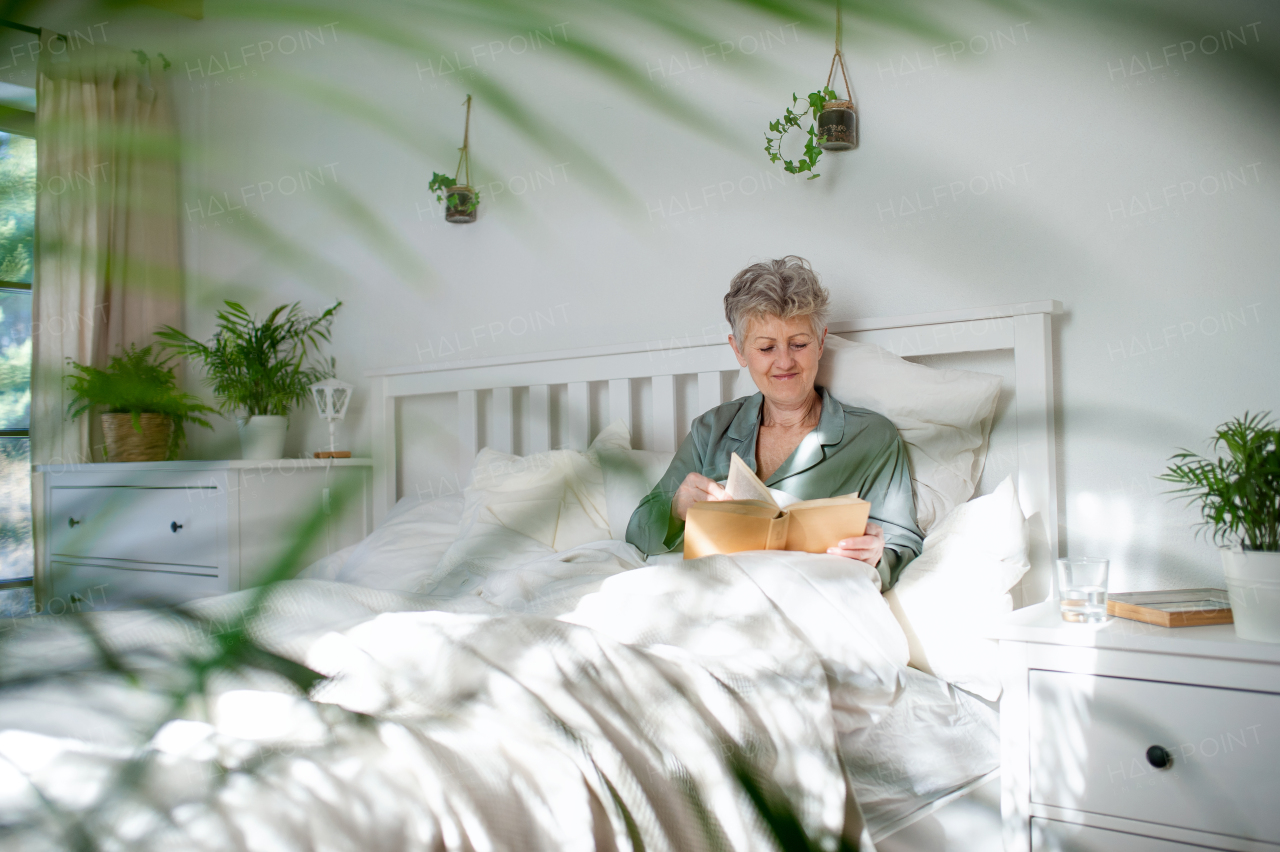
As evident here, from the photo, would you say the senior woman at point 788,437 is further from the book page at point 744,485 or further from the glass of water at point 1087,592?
the glass of water at point 1087,592

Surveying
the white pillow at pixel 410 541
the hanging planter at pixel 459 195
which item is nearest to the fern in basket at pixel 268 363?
the hanging planter at pixel 459 195

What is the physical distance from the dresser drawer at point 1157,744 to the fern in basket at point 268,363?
6.35ft

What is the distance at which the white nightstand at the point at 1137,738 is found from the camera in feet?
3.20

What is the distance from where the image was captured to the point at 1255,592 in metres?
1.01

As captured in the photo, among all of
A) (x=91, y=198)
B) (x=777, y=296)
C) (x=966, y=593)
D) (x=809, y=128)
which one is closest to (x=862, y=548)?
(x=966, y=593)

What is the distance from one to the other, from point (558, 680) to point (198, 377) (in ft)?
8.26

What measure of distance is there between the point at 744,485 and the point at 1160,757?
2.06 ft

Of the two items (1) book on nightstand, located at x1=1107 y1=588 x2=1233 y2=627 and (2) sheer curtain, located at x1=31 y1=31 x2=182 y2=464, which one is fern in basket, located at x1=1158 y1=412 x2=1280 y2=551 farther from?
(2) sheer curtain, located at x1=31 y1=31 x2=182 y2=464

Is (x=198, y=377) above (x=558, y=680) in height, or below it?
above

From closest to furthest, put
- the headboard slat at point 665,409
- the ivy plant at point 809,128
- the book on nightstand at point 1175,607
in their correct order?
the book on nightstand at point 1175,607 < the ivy plant at point 809,128 < the headboard slat at point 665,409

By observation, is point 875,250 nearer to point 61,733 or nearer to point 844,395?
point 844,395

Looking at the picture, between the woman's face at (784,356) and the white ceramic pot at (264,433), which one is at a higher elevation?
the woman's face at (784,356)

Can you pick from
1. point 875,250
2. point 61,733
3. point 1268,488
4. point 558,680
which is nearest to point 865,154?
point 875,250

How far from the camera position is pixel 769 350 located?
1.62 metres
